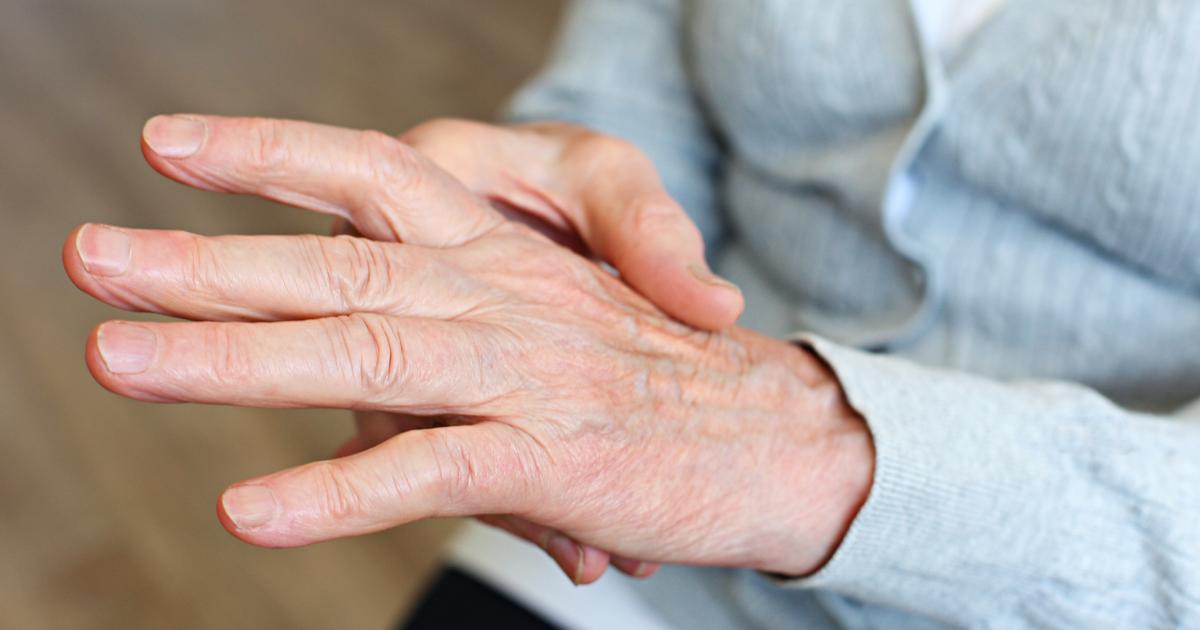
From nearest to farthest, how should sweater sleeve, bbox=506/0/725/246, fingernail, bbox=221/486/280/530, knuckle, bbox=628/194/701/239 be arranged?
fingernail, bbox=221/486/280/530, knuckle, bbox=628/194/701/239, sweater sleeve, bbox=506/0/725/246

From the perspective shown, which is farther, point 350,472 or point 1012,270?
point 1012,270

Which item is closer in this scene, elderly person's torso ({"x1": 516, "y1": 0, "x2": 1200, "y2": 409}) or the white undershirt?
elderly person's torso ({"x1": 516, "y1": 0, "x2": 1200, "y2": 409})

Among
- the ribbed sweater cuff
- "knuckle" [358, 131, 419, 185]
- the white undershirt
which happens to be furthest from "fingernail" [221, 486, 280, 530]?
the white undershirt

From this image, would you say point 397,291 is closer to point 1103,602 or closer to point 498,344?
point 498,344

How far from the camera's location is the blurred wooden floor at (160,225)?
1618 mm

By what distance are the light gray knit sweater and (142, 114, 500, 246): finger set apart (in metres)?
0.28

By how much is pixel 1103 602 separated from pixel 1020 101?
36 cm

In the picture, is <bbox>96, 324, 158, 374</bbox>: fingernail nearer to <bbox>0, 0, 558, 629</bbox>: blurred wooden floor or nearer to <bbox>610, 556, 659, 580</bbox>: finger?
<bbox>610, 556, 659, 580</bbox>: finger

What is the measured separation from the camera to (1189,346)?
711mm

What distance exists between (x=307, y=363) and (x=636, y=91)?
52 centimetres

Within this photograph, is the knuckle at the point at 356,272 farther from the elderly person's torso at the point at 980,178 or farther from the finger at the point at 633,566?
the elderly person's torso at the point at 980,178

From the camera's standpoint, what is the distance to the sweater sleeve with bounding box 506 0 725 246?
93cm

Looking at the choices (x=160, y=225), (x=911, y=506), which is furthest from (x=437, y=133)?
(x=160, y=225)

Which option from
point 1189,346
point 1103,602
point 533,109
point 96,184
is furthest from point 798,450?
point 96,184
